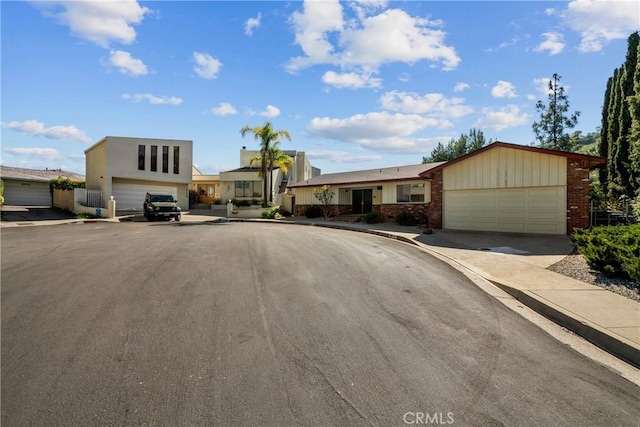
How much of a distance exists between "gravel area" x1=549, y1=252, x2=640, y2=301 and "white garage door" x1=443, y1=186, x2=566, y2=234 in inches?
206

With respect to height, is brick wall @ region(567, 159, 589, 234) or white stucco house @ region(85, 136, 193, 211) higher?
white stucco house @ region(85, 136, 193, 211)

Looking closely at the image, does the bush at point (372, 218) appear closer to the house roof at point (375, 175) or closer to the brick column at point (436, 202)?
the house roof at point (375, 175)

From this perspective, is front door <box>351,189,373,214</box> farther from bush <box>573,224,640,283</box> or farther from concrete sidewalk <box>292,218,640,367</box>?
bush <box>573,224,640,283</box>

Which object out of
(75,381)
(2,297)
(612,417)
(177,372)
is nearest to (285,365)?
(177,372)

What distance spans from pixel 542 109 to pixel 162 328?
37764 mm

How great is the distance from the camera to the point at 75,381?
3176 mm

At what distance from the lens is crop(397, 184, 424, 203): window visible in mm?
20500

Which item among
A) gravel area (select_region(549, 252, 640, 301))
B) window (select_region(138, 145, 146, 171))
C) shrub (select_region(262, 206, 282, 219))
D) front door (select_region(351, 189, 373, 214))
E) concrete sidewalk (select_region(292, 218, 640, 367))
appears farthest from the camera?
window (select_region(138, 145, 146, 171))

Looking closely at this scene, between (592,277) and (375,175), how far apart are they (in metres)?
17.7

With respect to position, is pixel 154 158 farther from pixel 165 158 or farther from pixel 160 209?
pixel 160 209

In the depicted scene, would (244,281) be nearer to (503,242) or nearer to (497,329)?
(497,329)

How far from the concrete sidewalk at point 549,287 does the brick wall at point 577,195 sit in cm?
98

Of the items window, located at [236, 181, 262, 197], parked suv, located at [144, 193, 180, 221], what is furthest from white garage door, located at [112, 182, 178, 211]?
window, located at [236, 181, 262, 197]

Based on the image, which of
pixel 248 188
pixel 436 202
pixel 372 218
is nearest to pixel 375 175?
pixel 372 218
